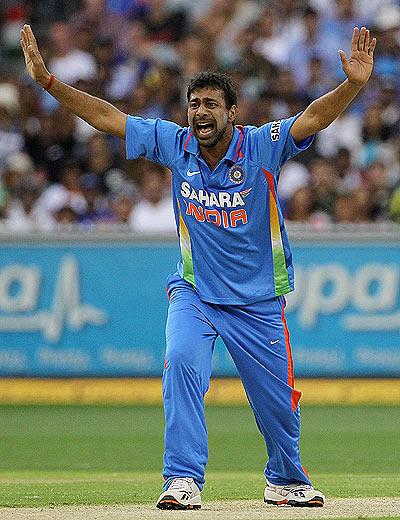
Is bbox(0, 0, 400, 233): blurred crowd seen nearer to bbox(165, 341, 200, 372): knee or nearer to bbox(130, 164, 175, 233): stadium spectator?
bbox(130, 164, 175, 233): stadium spectator

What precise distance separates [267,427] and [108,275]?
7.58 metres

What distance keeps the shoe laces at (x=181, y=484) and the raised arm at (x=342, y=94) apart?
6.34 feet

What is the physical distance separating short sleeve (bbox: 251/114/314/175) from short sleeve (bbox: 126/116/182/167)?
50cm

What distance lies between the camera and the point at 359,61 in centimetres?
723

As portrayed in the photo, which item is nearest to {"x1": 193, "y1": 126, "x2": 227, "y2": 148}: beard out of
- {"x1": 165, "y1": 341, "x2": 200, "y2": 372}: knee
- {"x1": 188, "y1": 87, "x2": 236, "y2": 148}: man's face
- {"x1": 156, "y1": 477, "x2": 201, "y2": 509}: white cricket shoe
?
{"x1": 188, "y1": 87, "x2": 236, "y2": 148}: man's face

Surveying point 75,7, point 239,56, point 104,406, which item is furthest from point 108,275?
point 75,7

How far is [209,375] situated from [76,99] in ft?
5.65

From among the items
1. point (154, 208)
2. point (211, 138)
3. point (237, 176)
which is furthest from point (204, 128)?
point (154, 208)

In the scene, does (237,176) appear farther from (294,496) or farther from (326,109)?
(294,496)

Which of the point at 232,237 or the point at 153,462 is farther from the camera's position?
the point at 153,462

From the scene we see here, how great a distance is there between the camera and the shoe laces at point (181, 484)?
23.4ft

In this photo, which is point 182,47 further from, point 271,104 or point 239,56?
point 271,104

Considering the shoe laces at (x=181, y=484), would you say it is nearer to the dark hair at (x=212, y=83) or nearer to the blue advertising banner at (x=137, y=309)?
the dark hair at (x=212, y=83)

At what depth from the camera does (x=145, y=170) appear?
1614 centimetres
